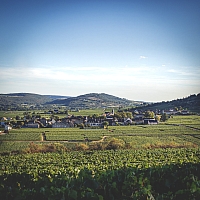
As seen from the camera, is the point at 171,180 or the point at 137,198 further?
the point at 171,180

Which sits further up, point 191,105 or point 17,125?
point 191,105

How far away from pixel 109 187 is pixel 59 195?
8.18 feet

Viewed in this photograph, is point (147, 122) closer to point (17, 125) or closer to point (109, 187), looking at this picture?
point (17, 125)

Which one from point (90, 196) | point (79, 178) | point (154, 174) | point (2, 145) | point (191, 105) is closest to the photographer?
point (90, 196)

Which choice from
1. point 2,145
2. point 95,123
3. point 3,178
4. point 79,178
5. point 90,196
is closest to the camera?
point 90,196

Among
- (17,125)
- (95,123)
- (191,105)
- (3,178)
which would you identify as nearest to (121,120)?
(95,123)

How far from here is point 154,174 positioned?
1248 cm

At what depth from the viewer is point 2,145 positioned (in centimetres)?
4131

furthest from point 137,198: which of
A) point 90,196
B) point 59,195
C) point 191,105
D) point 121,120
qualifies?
point 191,105

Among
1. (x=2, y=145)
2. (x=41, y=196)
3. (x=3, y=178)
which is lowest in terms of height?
(x=2, y=145)

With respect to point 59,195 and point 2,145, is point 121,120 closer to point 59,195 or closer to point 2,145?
point 2,145

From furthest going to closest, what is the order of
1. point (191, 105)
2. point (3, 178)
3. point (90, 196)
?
1. point (191, 105)
2. point (3, 178)
3. point (90, 196)

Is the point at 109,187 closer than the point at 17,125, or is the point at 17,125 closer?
the point at 109,187

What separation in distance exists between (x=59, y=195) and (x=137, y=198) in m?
2.93
